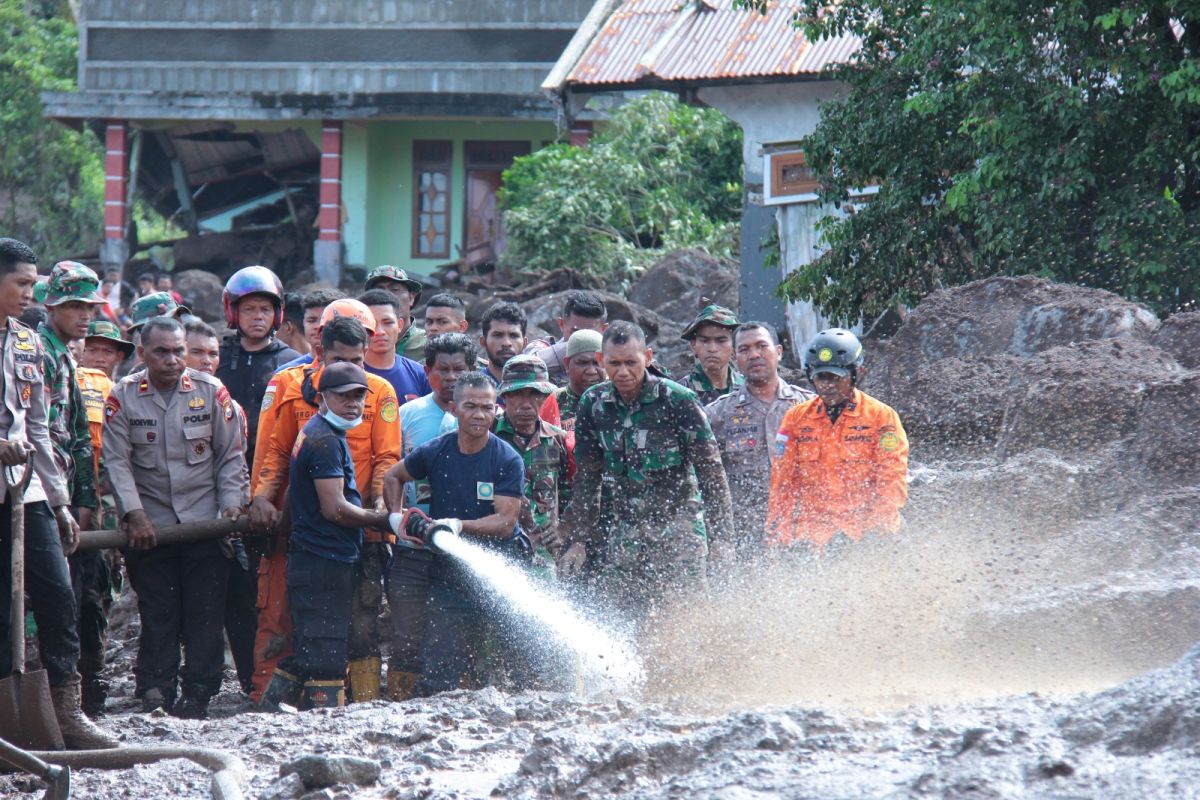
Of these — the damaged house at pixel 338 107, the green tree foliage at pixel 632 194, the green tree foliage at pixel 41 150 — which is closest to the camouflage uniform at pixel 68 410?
the green tree foliage at pixel 632 194

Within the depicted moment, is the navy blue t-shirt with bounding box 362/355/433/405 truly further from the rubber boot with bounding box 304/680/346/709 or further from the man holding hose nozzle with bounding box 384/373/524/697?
the rubber boot with bounding box 304/680/346/709

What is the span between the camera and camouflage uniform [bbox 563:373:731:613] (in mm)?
7070

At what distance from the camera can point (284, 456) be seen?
7.34 m

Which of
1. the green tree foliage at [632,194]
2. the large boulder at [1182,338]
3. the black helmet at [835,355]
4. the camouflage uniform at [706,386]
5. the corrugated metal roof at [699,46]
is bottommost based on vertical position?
the camouflage uniform at [706,386]

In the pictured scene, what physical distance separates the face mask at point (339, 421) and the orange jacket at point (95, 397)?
118cm

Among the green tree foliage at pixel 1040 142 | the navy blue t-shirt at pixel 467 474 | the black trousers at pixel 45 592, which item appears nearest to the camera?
the black trousers at pixel 45 592

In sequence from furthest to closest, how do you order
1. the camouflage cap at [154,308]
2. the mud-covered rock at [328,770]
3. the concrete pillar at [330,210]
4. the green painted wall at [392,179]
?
the green painted wall at [392,179] → the concrete pillar at [330,210] → the camouflage cap at [154,308] → the mud-covered rock at [328,770]

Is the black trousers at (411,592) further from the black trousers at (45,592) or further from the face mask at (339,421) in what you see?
the black trousers at (45,592)

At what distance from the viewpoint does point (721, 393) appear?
329 inches

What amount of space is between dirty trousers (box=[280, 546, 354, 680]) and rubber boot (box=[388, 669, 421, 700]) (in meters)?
0.33

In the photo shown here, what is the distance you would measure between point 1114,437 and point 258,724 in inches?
198

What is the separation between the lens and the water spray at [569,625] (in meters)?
6.93

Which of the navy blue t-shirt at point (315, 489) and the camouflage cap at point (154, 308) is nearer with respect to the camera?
the navy blue t-shirt at point (315, 489)

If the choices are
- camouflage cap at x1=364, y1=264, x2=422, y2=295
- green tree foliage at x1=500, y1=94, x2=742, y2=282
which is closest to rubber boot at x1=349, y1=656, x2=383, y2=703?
camouflage cap at x1=364, y1=264, x2=422, y2=295
